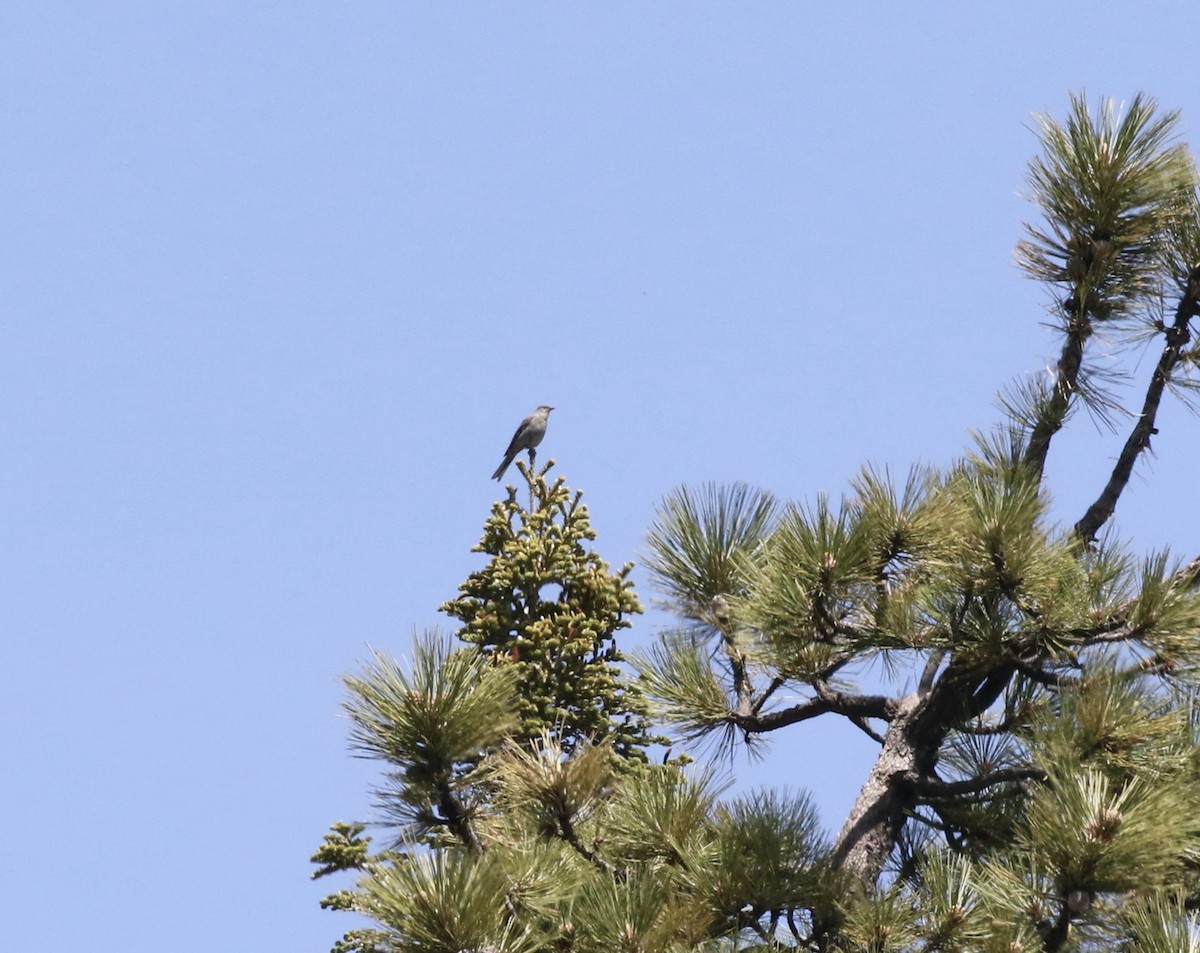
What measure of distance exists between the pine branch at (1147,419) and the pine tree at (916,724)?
0.01 meters

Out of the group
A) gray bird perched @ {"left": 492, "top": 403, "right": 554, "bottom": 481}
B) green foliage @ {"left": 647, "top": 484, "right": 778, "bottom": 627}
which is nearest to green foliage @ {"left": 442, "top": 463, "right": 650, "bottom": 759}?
green foliage @ {"left": 647, "top": 484, "right": 778, "bottom": 627}

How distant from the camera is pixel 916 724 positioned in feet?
20.7

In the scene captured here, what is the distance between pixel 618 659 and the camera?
27.2 feet

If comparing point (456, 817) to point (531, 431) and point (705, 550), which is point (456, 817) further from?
point (531, 431)

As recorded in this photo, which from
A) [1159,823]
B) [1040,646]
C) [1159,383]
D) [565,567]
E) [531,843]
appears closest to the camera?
[1159,823]

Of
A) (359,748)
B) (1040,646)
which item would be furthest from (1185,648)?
(359,748)

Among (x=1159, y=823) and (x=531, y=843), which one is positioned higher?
(x=531, y=843)

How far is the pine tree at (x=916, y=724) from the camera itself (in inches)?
204

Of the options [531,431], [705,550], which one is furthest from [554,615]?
[531,431]

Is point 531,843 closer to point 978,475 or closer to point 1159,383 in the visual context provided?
point 978,475

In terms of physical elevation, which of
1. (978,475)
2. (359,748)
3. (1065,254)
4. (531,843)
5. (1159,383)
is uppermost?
(1065,254)

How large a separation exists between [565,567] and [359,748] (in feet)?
9.30

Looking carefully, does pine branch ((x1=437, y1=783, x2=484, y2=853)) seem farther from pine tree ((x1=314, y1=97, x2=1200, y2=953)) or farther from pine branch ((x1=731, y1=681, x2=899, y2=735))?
pine branch ((x1=731, y1=681, x2=899, y2=735))

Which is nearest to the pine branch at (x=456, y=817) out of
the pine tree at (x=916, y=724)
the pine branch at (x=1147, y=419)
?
the pine tree at (x=916, y=724)
